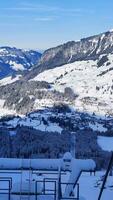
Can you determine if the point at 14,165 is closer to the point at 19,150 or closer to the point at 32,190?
the point at 32,190

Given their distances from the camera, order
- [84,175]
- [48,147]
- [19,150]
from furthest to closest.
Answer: [48,147]
[19,150]
[84,175]

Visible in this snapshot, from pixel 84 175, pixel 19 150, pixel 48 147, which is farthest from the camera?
pixel 48 147

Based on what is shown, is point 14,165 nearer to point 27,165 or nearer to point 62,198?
point 27,165

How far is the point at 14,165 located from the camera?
852 inches

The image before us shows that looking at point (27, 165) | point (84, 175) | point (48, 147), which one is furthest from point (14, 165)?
point (48, 147)

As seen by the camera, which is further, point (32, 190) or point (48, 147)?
point (48, 147)

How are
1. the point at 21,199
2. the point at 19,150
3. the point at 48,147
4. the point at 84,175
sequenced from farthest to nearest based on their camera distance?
the point at 48,147
the point at 19,150
the point at 84,175
the point at 21,199

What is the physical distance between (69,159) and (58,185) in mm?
1152

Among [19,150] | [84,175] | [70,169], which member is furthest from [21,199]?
[19,150]

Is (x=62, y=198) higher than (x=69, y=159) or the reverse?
the reverse

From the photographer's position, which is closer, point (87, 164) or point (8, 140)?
point (87, 164)

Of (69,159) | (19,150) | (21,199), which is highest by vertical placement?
(19,150)

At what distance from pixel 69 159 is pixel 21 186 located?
1.95m

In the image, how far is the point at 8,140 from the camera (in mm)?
188250
